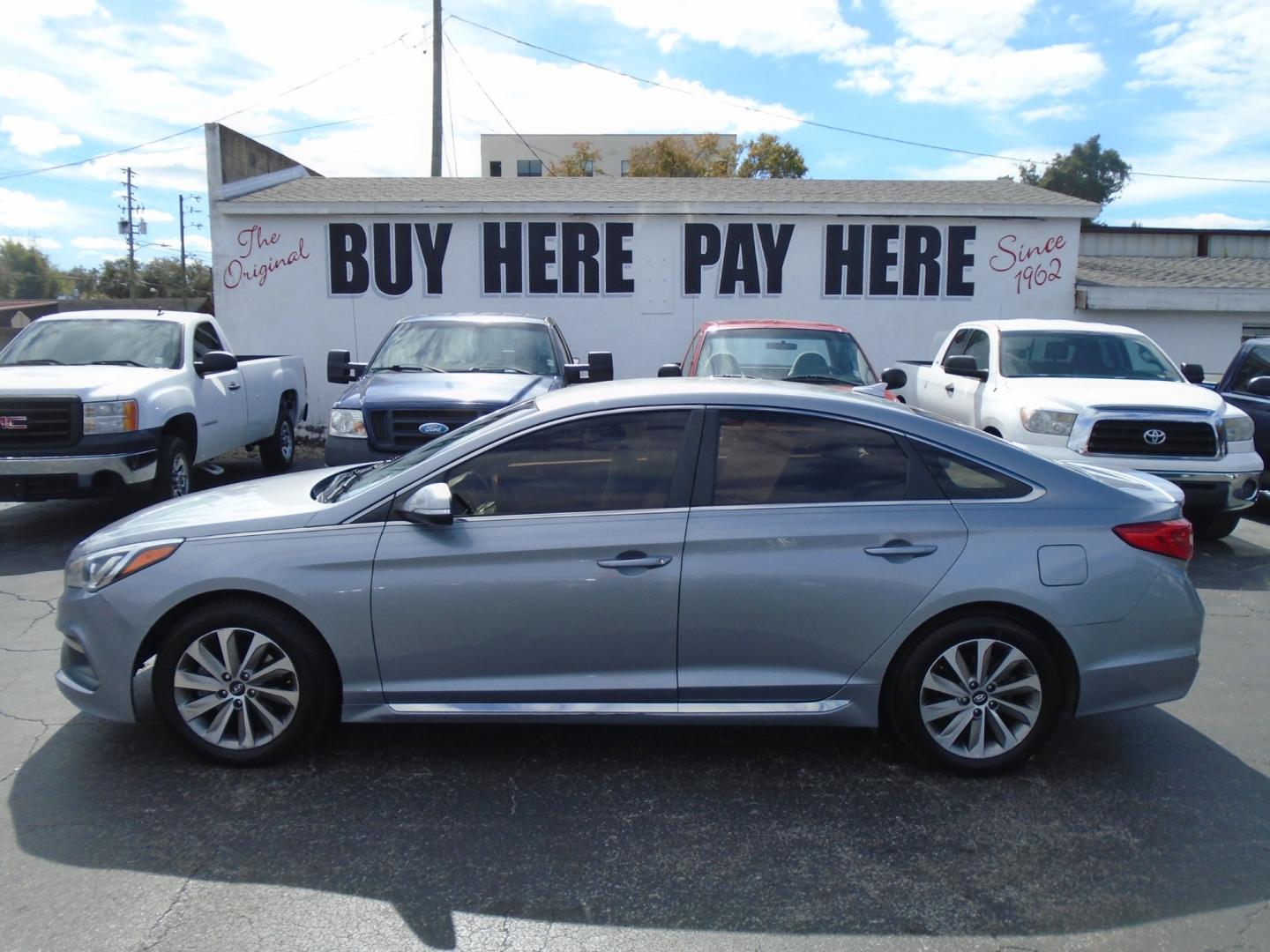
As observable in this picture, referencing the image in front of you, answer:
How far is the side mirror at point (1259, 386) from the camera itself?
977cm

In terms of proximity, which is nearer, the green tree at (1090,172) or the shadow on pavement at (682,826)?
the shadow on pavement at (682,826)

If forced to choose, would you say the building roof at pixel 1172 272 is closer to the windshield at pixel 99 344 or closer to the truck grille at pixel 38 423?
the windshield at pixel 99 344

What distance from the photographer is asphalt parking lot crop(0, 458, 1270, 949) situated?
10.1 ft

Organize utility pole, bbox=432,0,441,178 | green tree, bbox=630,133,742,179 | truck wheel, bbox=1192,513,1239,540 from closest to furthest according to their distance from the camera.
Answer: truck wheel, bbox=1192,513,1239,540
utility pole, bbox=432,0,441,178
green tree, bbox=630,133,742,179

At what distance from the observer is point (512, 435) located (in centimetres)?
410

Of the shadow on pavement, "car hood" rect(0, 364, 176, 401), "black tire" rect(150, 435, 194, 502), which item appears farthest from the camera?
"black tire" rect(150, 435, 194, 502)

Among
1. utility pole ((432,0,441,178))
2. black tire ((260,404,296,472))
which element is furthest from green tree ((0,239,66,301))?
black tire ((260,404,296,472))

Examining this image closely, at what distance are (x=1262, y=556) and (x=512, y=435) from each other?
7.02 m

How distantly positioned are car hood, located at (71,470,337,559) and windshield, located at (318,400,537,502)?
112 millimetres

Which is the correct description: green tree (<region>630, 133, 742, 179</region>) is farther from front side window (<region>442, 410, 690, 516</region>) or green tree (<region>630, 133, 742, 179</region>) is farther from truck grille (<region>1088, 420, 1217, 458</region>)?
front side window (<region>442, 410, 690, 516</region>)

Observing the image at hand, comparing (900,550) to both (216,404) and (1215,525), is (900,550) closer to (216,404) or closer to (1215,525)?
(1215,525)

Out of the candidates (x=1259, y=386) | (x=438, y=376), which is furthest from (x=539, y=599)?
(x=1259, y=386)

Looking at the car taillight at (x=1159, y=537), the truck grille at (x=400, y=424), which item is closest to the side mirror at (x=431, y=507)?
the car taillight at (x=1159, y=537)

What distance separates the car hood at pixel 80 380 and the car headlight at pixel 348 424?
182cm
